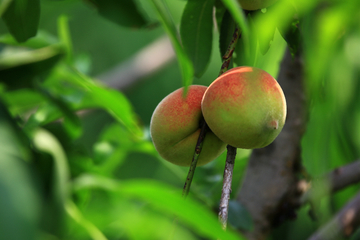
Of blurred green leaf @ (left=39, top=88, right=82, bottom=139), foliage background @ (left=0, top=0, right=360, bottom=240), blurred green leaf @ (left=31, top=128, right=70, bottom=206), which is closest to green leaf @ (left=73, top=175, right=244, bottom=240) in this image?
foliage background @ (left=0, top=0, right=360, bottom=240)

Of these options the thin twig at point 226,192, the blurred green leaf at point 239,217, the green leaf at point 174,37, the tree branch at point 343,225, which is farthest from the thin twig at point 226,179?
the tree branch at point 343,225

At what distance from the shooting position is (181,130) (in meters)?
0.47

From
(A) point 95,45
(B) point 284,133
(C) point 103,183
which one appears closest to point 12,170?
(C) point 103,183

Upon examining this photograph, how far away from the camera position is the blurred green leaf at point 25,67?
1.62 ft

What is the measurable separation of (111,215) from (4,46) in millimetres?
391

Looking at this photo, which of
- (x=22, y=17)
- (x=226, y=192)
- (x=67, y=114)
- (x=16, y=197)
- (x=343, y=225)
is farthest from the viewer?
(x=343, y=225)

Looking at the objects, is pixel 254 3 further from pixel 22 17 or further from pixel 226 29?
pixel 22 17

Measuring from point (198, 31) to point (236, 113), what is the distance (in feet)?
0.48

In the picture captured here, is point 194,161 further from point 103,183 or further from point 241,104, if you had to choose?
point 103,183

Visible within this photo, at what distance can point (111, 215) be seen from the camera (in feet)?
2.68

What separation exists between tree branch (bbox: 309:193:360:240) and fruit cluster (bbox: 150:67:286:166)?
46 centimetres

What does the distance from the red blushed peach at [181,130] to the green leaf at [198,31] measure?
0.05 metres

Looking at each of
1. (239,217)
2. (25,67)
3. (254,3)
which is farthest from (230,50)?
(239,217)

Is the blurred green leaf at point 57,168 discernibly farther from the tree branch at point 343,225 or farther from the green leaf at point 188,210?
the tree branch at point 343,225
